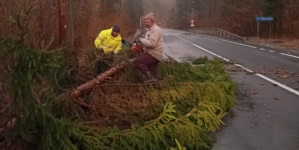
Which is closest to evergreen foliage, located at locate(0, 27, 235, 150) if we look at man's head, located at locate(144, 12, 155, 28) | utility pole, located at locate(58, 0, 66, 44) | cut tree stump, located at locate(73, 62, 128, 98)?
cut tree stump, located at locate(73, 62, 128, 98)

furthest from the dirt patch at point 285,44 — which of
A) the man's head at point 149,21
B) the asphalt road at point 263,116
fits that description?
the man's head at point 149,21

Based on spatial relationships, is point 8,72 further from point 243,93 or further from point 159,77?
point 243,93

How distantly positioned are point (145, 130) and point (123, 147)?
500mm

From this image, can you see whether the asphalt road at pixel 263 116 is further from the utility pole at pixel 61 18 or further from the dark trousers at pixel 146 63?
the utility pole at pixel 61 18

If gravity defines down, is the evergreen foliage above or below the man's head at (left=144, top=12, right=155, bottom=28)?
below

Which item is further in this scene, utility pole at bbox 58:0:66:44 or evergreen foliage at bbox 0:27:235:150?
utility pole at bbox 58:0:66:44

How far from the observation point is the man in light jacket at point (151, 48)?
7.88 m

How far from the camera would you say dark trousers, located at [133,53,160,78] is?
25.1 feet

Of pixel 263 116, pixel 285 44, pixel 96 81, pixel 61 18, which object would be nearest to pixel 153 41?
pixel 96 81

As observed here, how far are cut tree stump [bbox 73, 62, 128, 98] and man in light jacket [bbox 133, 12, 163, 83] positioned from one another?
60 centimetres

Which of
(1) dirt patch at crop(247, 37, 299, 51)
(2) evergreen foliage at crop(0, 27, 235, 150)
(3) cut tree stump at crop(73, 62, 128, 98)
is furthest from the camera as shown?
(1) dirt patch at crop(247, 37, 299, 51)

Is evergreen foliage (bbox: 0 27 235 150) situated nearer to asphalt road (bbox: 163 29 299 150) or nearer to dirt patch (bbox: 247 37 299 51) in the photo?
asphalt road (bbox: 163 29 299 150)

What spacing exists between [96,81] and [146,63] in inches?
58.4

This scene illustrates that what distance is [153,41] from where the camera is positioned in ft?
26.1
